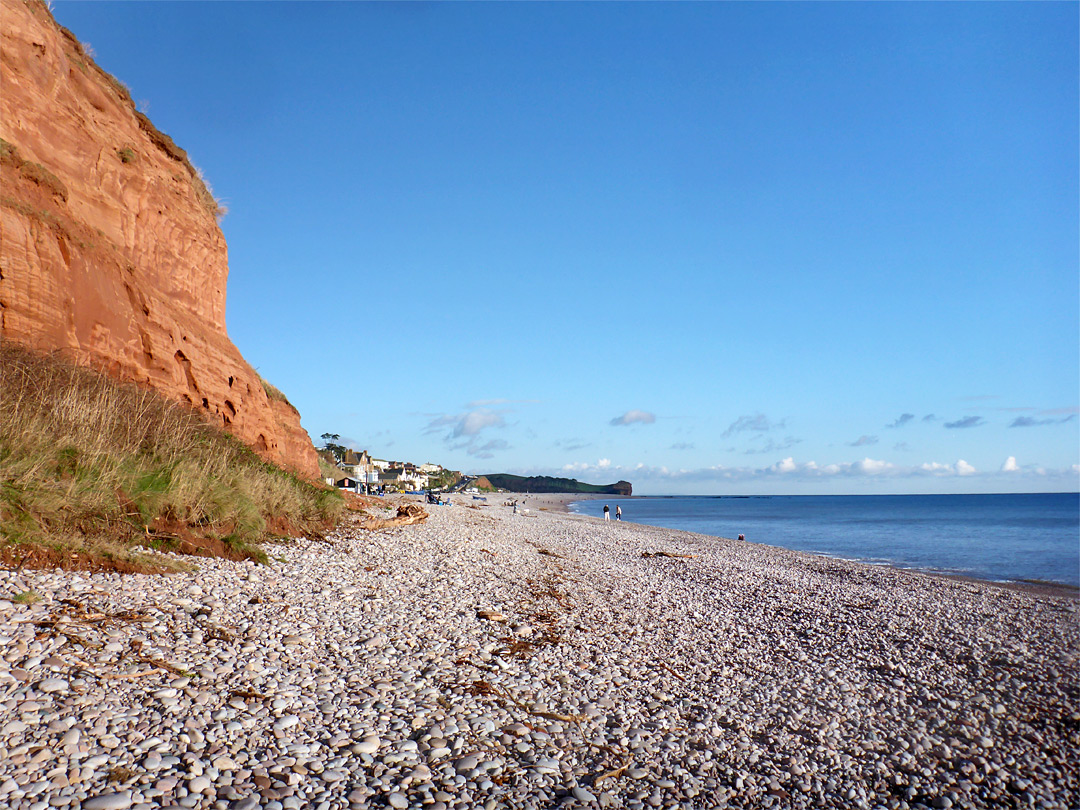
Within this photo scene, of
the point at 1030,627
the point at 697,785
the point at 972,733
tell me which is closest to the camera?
the point at 697,785

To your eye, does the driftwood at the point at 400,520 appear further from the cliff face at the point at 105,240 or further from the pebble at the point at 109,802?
the pebble at the point at 109,802

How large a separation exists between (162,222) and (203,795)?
1959 cm

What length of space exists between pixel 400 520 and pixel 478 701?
11.4 m

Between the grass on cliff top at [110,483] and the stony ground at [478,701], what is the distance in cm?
68

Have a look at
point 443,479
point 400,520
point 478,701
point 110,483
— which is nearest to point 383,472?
point 443,479

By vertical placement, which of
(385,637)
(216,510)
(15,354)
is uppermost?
(15,354)

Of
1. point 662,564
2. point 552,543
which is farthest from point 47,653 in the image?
point 552,543

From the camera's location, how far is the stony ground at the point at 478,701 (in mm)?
3617

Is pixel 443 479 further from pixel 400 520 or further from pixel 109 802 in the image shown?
pixel 109 802

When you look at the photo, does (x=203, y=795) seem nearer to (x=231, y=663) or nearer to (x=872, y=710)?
(x=231, y=663)

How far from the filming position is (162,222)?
18531 millimetres

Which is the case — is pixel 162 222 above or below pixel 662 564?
above

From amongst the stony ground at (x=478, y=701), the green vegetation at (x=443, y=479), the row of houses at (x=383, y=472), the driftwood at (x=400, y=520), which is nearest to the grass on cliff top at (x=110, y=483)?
the stony ground at (x=478, y=701)

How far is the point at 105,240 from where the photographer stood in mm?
14797
